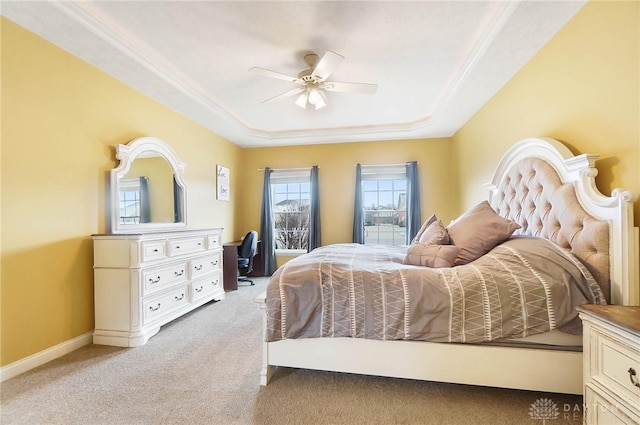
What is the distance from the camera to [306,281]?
168cm

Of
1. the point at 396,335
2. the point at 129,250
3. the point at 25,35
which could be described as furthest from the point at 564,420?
the point at 25,35

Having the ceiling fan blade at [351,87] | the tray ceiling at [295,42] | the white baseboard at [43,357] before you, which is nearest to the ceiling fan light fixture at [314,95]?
the ceiling fan blade at [351,87]

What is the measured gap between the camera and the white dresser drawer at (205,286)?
316 cm

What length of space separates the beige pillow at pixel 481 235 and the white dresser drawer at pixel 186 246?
2.68 metres

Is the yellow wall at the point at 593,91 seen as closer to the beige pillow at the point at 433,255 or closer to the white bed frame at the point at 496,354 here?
the white bed frame at the point at 496,354

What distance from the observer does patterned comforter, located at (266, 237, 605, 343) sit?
1470 mm

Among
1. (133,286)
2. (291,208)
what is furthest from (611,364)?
(291,208)

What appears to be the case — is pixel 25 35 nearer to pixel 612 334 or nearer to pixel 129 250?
pixel 129 250

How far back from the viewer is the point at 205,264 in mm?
3400

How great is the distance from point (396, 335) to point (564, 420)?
3.12 feet

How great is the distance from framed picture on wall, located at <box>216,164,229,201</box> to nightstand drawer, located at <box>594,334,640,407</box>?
14.9ft

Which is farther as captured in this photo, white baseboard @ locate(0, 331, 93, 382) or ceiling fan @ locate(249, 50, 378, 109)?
ceiling fan @ locate(249, 50, 378, 109)

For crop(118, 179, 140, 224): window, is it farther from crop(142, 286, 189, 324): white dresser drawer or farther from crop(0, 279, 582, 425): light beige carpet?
crop(0, 279, 582, 425): light beige carpet

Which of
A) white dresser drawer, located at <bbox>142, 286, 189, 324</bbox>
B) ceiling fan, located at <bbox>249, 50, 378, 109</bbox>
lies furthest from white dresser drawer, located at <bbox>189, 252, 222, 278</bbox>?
ceiling fan, located at <bbox>249, 50, 378, 109</bbox>
